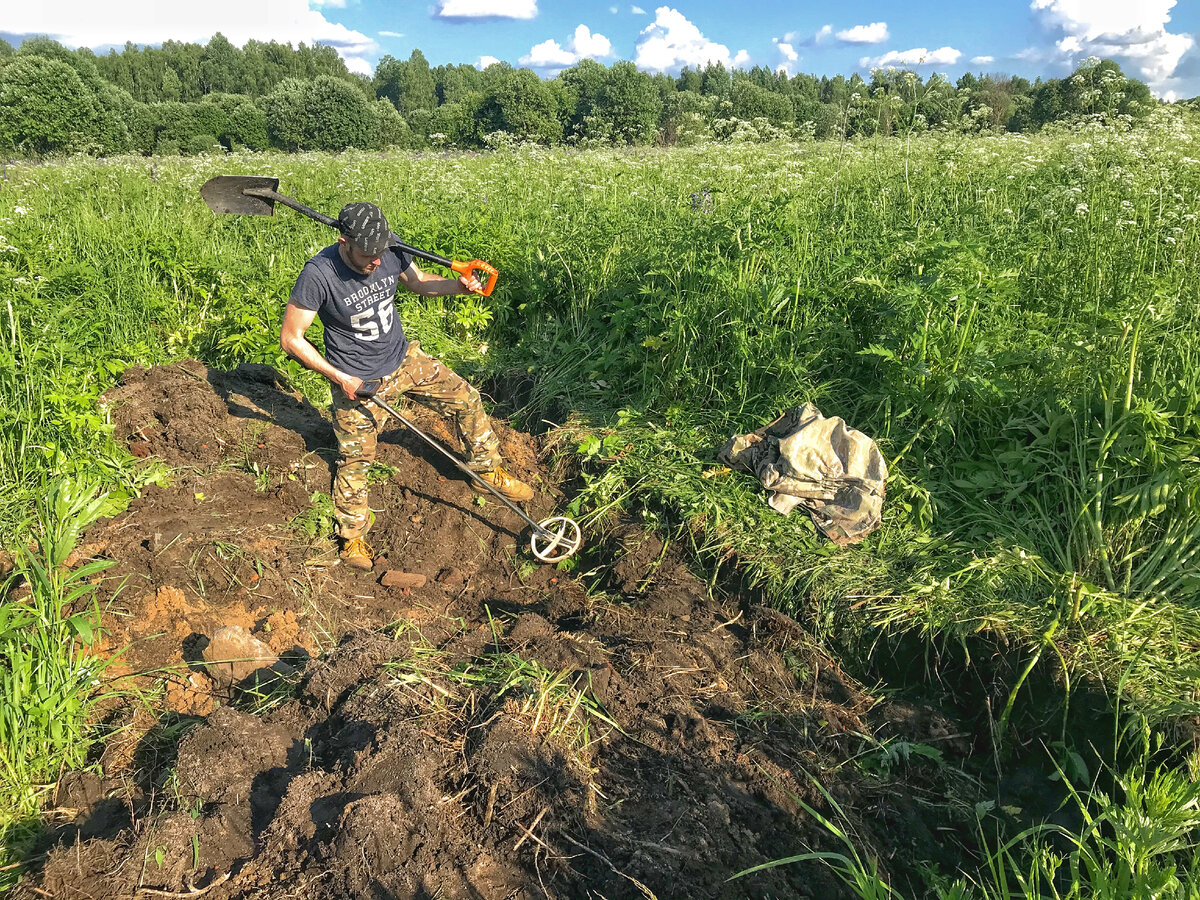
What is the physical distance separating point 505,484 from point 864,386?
7.54 feet

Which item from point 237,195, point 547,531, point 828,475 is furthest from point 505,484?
point 237,195

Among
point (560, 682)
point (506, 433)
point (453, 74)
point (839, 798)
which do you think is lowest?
point (839, 798)

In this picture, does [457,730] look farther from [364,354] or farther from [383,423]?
[364,354]

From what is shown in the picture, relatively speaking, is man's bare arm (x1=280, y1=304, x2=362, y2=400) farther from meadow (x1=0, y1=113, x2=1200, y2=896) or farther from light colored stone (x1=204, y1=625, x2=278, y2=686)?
light colored stone (x1=204, y1=625, x2=278, y2=686)

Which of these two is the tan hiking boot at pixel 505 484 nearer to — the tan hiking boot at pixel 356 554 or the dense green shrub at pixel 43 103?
the tan hiking boot at pixel 356 554

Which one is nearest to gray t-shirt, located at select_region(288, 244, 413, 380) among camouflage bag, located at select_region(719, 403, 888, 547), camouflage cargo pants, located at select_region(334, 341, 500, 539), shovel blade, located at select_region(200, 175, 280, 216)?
camouflage cargo pants, located at select_region(334, 341, 500, 539)

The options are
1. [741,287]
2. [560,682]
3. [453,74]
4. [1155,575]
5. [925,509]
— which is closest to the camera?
[560,682]

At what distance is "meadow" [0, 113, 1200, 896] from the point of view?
293 cm

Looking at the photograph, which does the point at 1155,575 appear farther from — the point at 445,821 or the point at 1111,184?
the point at 1111,184

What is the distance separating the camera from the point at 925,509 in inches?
148

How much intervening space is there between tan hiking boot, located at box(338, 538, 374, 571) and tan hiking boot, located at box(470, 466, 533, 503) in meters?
0.78

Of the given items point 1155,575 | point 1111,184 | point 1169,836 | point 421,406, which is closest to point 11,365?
point 421,406

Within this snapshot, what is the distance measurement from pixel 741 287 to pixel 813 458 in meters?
1.28

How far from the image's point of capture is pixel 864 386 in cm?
440
